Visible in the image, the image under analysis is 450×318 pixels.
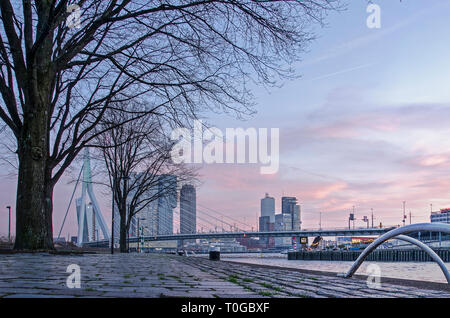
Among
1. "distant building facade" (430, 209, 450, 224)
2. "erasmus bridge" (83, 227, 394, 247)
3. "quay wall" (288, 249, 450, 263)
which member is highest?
"distant building facade" (430, 209, 450, 224)

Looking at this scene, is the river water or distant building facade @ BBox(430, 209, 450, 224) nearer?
the river water

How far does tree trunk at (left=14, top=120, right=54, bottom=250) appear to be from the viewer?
1261 cm

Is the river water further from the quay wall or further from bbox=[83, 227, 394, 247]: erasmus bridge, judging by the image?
bbox=[83, 227, 394, 247]: erasmus bridge

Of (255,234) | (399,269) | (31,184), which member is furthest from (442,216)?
(31,184)

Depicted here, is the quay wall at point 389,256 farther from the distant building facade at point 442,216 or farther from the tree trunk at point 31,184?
the tree trunk at point 31,184

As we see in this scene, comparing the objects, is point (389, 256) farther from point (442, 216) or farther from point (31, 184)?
point (31, 184)

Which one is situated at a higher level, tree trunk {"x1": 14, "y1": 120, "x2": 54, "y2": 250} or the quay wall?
tree trunk {"x1": 14, "y1": 120, "x2": 54, "y2": 250}

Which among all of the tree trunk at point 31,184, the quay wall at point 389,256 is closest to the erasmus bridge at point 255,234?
the quay wall at point 389,256

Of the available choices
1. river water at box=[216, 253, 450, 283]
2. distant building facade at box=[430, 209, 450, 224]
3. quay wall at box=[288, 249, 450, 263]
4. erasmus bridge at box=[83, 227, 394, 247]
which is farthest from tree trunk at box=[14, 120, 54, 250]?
distant building facade at box=[430, 209, 450, 224]

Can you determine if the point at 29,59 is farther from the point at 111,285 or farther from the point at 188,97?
the point at 111,285

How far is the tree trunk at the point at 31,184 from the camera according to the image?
1261 centimetres

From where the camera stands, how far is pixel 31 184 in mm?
12625

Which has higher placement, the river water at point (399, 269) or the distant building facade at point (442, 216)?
the distant building facade at point (442, 216)
